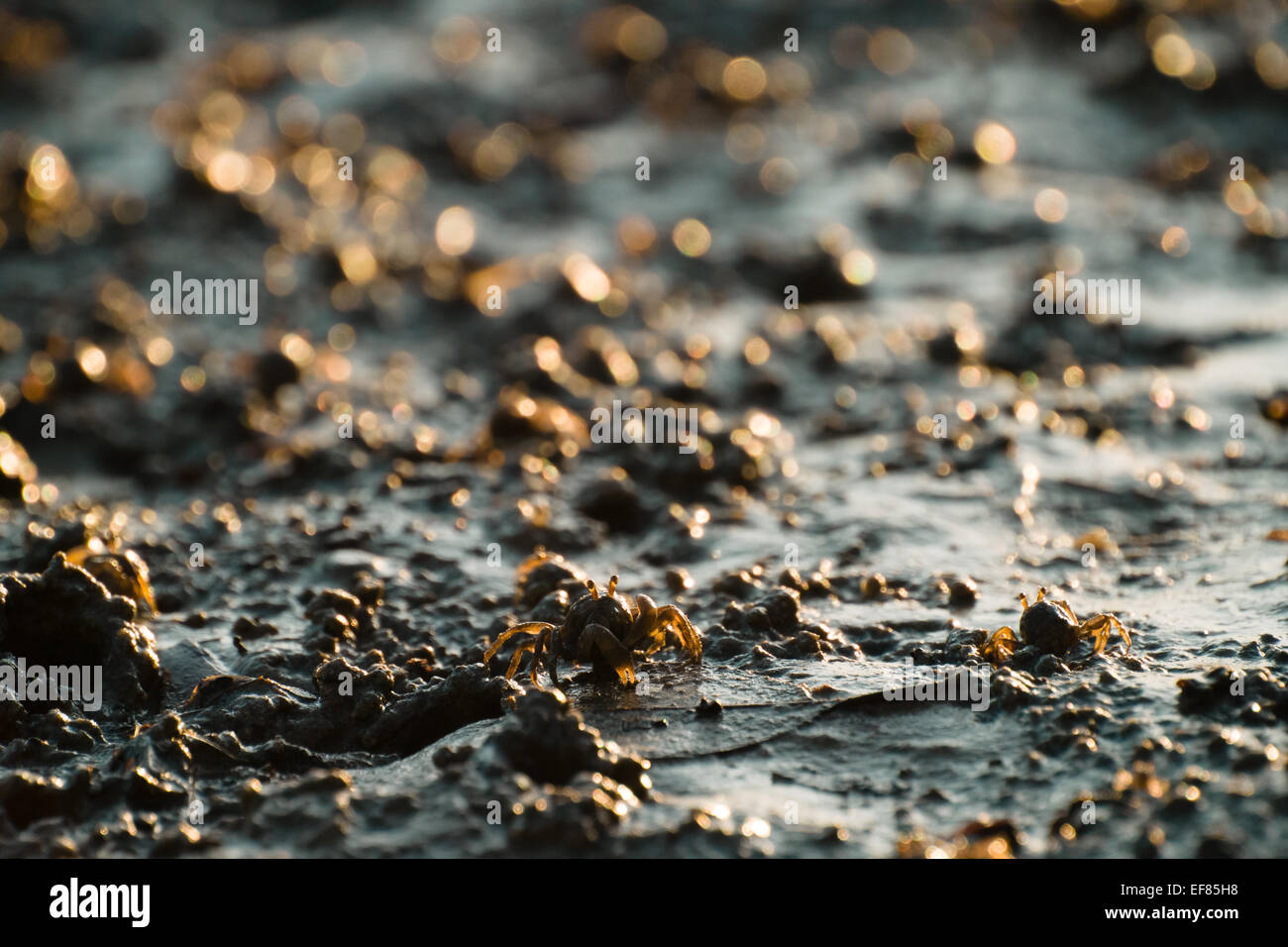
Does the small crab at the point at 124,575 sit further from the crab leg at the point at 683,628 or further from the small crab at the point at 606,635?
the crab leg at the point at 683,628

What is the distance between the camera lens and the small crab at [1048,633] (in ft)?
12.5

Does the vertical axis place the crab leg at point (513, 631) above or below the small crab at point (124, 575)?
below

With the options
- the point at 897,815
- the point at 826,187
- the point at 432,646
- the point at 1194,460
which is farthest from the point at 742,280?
the point at 897,815

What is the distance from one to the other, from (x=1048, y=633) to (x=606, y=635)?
4.04 feet

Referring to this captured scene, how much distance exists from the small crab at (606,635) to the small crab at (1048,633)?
0.84m

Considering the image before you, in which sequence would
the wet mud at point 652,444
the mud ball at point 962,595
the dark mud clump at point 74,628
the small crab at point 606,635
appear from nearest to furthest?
the wet mud at point 652,444 < the small crab at point 606,635 < the dark mud clump at point 74,628 < the mud ball at point 962,595

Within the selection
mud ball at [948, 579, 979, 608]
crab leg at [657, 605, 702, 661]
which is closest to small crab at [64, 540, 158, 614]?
crab leg at [657, 605, 702, 661]

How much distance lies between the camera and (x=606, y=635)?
12.4 feet

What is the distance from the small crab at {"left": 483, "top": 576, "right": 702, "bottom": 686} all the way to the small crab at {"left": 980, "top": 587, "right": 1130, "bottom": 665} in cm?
84

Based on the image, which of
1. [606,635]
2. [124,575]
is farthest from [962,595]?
[124,575]

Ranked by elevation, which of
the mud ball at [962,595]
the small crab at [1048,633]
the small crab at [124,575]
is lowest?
the small crab at [1048,633]

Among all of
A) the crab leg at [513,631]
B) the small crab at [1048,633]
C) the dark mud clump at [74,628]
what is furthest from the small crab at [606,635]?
the dark mud clump at [74,628]

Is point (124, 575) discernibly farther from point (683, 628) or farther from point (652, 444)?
point (652, 444)

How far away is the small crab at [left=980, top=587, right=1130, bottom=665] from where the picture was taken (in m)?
3.82
